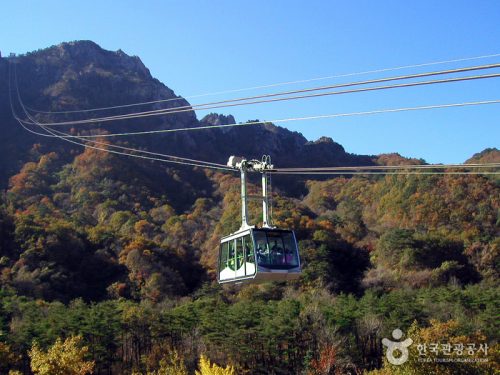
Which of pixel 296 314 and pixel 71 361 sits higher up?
pixel 296 314

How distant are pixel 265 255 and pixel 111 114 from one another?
365 feet

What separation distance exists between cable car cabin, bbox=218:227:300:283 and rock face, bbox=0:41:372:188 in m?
91.0

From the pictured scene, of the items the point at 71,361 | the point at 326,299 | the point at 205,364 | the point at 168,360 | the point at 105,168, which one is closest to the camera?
the point at 71,361

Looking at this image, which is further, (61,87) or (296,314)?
(61,87)

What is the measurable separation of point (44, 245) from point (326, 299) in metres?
27.6

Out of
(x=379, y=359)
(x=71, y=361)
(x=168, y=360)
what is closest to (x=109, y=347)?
(x=168, y=360)

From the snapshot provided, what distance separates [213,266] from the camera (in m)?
67.1

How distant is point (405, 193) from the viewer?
80.3m

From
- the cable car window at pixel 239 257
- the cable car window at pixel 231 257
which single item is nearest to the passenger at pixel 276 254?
the cable car window at pixel 239 257

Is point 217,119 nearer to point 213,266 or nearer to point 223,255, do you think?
point 213,266

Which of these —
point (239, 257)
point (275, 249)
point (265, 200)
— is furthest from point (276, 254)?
point (265, 200)

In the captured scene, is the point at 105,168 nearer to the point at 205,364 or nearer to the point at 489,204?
the point at 489,204

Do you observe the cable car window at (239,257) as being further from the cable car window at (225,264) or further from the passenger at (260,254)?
the passenger at (260,254)

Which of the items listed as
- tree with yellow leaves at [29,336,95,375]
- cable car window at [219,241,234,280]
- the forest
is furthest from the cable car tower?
the forest
